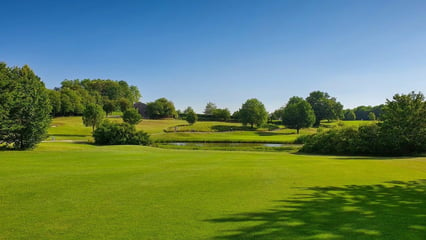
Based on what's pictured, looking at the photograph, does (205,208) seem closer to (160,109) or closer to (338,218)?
(338,218)

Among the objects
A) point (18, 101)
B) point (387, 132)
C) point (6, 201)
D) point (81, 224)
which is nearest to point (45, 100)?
point (18, 101)

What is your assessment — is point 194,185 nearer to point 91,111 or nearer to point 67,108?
point 91,111

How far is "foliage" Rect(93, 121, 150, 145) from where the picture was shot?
4933cm

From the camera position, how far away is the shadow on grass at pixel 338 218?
5520 mm

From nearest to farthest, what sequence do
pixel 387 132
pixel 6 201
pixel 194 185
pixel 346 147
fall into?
pixel 6 201 < pixel 194 185 < pixel 387 132 < pixel 346 147

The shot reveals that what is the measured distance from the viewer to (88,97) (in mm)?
125312

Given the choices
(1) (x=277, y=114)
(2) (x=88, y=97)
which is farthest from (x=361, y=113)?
(2) (x=88, y=97)

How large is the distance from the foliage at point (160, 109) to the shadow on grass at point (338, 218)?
11955cm

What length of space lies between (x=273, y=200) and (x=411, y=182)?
8.21m

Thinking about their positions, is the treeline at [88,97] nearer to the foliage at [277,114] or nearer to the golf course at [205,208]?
the golf course at [205,208]

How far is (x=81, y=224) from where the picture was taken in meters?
6.00

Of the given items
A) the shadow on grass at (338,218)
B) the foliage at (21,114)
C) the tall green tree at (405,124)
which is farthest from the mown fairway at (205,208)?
the tall green tree at (405,124)

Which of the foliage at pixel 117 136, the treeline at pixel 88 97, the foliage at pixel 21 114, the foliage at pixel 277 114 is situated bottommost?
the foliage at pixel 117 136

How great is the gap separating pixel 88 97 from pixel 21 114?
101488 millimetres
